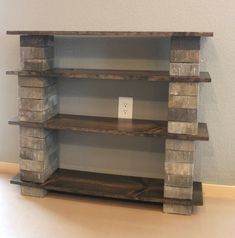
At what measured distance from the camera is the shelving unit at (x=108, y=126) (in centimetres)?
132

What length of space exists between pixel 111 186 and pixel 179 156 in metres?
0.33

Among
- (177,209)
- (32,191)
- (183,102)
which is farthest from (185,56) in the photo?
(32,191)

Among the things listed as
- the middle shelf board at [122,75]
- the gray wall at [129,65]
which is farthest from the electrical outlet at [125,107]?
the middle shelf board at [122,75]

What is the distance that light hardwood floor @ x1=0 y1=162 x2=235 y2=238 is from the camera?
127 cm

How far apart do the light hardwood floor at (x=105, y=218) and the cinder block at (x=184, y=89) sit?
0.48 m

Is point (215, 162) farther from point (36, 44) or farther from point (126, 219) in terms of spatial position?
point (36, 44)

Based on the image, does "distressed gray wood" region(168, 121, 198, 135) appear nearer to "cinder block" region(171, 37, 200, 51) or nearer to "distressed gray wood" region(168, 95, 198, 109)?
"distressed gray wood" region(168, 95, 198, 109)

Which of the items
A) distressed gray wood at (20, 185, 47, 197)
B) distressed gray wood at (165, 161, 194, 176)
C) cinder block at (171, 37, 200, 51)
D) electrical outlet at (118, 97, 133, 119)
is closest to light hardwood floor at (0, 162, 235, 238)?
distressed gray wood at (20, 185, 47, 197)

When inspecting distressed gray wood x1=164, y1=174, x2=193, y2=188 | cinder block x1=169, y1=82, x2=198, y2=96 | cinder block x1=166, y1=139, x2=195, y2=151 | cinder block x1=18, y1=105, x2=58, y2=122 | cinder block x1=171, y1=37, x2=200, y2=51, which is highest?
cinder block x1=171, y1=37, x2=200, y2=51

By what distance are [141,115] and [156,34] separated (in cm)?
42

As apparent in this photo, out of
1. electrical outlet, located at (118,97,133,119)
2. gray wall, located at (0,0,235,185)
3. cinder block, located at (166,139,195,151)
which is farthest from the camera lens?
electrical outlet, located at (118,97,133,119)

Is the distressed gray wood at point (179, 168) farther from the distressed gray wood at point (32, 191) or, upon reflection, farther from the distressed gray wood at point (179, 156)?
the distressed gray wood at point (32, 191)

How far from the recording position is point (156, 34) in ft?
4.21

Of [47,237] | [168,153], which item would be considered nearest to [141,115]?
[168,153]
